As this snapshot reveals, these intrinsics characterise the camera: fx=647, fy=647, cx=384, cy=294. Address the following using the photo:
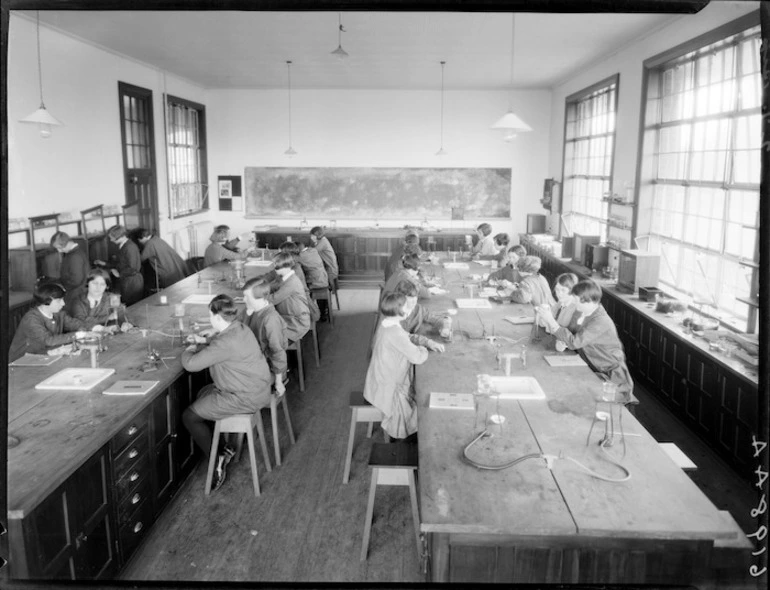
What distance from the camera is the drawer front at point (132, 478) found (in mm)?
3307

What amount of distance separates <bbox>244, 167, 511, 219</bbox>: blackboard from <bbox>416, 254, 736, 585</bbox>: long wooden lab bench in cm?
966

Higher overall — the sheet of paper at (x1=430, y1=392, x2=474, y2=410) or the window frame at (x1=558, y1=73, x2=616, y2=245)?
the window frame at (x1=558, y1=73, x2=616, y2=245)

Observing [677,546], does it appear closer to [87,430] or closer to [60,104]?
[87,430]

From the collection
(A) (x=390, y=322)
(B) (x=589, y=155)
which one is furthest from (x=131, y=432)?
(B) (x=589, y=155)

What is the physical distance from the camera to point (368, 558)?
3.51 metres

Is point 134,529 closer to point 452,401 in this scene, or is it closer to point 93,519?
point 93,519

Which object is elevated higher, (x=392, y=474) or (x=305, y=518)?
(x=392, y=474)

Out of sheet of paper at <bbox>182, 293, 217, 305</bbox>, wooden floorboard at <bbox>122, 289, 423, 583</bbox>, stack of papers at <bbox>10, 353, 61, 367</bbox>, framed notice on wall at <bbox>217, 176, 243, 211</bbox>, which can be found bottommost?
wooden floorboard at <bbox>122, 289, 423, 583</bbox>

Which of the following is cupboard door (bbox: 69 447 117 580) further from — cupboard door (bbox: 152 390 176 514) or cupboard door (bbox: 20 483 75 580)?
cupboard door (bbox: 152 390 176 514)

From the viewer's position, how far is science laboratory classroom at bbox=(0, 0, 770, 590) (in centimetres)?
254

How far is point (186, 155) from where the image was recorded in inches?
468

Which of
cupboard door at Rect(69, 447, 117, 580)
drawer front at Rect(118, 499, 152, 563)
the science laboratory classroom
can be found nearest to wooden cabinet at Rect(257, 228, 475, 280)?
the science laboratory classroom

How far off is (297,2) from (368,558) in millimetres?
3079

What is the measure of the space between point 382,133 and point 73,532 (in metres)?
10.6
